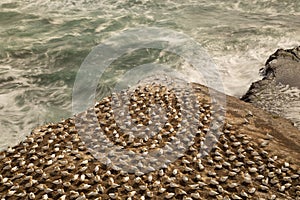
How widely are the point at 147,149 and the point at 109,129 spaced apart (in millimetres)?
1046

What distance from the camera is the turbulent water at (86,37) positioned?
10.8 meters

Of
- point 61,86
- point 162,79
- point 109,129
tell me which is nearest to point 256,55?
point 162,79

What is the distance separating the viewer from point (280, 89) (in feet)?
29.7

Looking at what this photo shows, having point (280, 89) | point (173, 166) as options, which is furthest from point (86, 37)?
point (173, 166)

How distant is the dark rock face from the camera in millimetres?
8133

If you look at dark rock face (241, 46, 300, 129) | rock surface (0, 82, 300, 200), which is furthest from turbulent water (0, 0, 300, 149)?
rock surface (0, 82, 300, 200)

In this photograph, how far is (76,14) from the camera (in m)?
17.2

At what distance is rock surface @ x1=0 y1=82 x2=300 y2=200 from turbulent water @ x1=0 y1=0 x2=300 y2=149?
3.07 m

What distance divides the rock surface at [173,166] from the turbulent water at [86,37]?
307 cm

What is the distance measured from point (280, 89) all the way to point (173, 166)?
4.69 m

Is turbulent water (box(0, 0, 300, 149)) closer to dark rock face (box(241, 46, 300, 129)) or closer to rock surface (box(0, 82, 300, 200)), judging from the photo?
dark rock face (box(241, 46, 300, 129))

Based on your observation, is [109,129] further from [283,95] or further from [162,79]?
[283,95]

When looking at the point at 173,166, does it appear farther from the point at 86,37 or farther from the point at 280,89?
the point at 86,37

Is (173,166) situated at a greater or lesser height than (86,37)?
lesser
